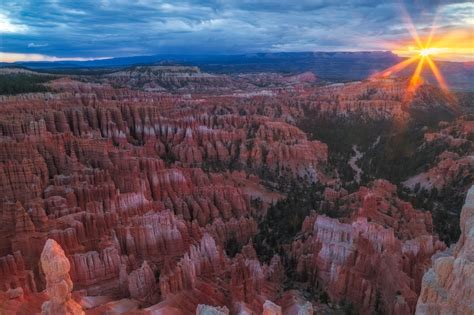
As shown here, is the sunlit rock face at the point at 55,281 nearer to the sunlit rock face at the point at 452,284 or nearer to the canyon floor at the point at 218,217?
the canyon floor at the point at 218,217

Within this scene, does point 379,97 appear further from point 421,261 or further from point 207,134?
point 421,261

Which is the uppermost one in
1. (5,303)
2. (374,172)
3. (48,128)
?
(48,128)

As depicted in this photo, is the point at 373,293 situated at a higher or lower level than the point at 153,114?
lower

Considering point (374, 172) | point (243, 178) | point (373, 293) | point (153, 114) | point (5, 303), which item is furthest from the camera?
point (153, 114)

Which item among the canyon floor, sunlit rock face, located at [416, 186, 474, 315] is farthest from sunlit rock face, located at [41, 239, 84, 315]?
sunlit rock face, located at [416, 186, 474, 315]

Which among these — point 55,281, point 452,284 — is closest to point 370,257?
point 452,284

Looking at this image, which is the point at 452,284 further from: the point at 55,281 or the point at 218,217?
the point at 218,217

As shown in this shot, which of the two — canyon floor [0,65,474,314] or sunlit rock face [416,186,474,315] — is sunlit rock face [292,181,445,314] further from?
sunlit rock face [416,186,474,315]

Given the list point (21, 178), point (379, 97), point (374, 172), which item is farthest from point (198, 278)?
point (379, 97)
